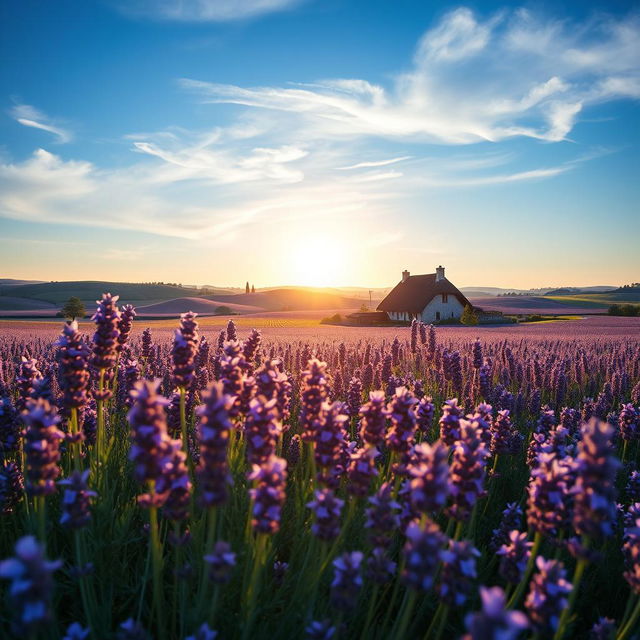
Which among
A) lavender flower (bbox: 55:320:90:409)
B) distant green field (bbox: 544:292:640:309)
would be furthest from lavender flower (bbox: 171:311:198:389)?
distant green field (bbox: 544:292:640:309)

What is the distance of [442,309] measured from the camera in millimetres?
56281

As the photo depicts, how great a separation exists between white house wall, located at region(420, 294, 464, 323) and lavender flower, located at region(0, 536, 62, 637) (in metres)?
54.1

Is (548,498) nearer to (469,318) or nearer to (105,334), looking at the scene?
(105,334)

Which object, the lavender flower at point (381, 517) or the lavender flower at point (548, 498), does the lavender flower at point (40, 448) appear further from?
the lavender flower at point (548, 498)

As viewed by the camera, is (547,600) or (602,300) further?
(602,300)

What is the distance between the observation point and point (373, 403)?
9.08ft

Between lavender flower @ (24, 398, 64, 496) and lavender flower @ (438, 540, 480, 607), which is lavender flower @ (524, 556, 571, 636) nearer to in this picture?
lavender flower @ (438, 540, 480, 607)

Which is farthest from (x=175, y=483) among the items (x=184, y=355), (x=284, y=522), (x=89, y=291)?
(x=89, y=291)

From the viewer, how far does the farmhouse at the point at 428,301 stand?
55.2 metres

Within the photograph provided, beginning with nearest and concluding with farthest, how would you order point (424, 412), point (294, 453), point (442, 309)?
point (424, 412) < point (294, 453) < point (442, 309)

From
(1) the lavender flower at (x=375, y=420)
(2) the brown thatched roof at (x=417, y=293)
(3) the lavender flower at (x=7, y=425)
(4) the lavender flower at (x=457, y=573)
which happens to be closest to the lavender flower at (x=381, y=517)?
(4) the lavender flower at (x=457, y=573)

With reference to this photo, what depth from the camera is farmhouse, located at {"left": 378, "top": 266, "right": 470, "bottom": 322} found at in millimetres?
55188

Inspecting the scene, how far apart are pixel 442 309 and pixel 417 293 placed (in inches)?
162

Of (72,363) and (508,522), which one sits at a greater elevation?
(72,363)
